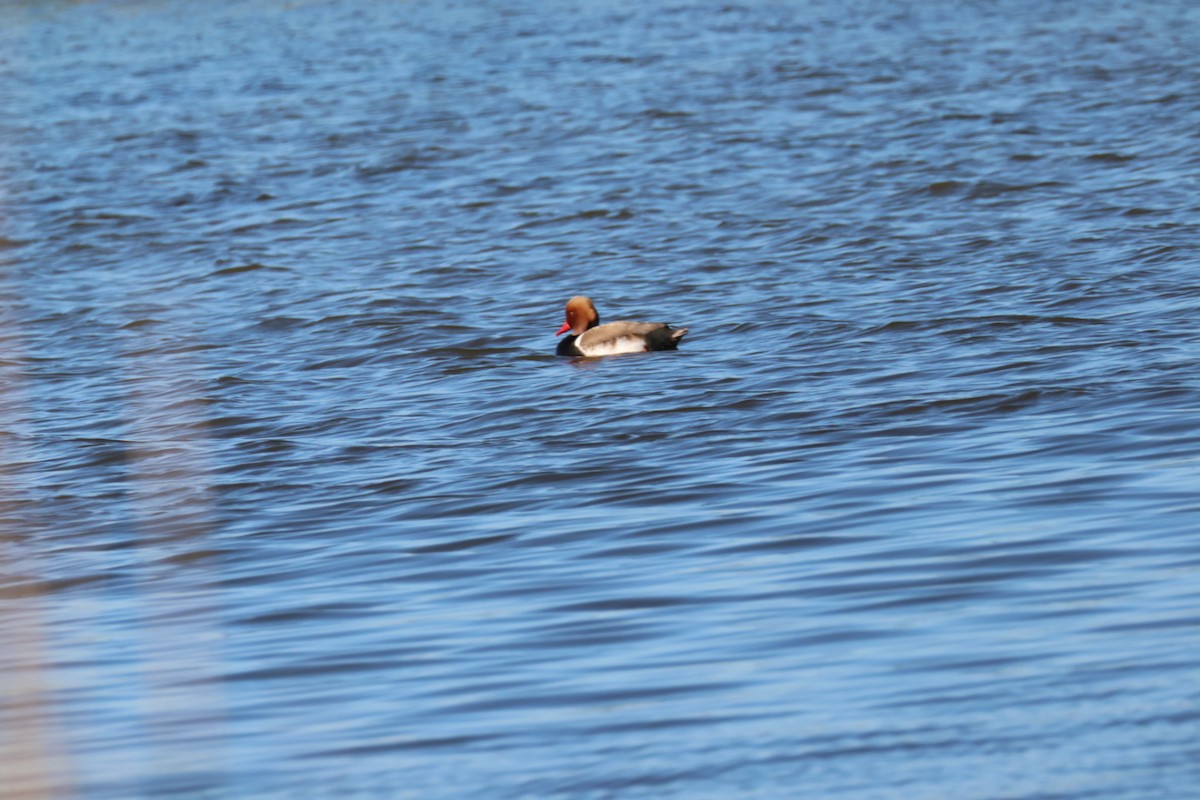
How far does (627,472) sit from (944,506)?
5.59 ft

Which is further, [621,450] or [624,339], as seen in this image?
[624,339]

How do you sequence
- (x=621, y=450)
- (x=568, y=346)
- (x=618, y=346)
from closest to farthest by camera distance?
(x=621, y=450) → (x=618, y=346) → (x=568, y=346)

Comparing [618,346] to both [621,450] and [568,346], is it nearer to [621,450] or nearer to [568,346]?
[568,346]

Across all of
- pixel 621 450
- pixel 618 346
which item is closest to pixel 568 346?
pixel 618 346

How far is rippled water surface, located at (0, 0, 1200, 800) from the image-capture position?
555 centimetres

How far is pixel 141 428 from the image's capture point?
435 inches

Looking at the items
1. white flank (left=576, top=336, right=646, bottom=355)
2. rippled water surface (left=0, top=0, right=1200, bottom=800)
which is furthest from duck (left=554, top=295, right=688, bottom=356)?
rippled water surface (left=0, top=0, right=1200, bottom=800)

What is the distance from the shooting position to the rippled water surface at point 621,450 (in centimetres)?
555

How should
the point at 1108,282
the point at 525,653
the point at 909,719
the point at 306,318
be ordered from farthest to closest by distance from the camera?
the point at 306,318 < the point at 1108,282 < the point at 525,653 < the point at 909,719

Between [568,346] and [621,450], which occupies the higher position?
[621,450]

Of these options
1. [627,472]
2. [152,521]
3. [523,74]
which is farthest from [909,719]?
[523,74]

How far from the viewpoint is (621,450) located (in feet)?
31.7

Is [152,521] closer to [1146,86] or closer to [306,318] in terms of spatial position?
[306,318]

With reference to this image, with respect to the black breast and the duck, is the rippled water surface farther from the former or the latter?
the black breast
